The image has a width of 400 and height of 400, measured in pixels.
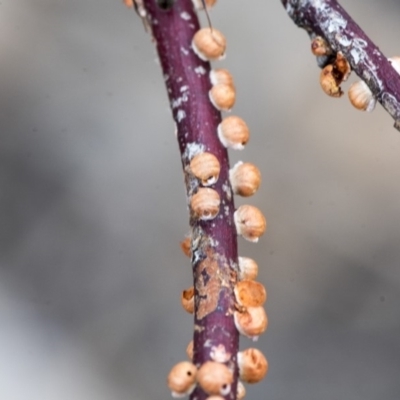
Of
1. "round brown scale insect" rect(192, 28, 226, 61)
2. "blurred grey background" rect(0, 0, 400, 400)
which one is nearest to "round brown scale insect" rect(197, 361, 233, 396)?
"round brown scale insect" rect(192, 28, 226, 61)

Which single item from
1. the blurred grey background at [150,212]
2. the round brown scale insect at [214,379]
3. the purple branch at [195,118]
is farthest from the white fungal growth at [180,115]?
the blurred grey background at [150,212]

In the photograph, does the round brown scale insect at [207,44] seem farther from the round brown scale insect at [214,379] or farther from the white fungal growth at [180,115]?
the round brown scale insect at [214,379]

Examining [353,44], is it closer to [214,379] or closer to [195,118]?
[195,118]

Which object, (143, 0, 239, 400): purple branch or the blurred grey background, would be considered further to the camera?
the blurred grey background

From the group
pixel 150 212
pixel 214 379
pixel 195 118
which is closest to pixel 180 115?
pixel 195 118

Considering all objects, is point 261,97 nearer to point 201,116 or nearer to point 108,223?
point 108,223

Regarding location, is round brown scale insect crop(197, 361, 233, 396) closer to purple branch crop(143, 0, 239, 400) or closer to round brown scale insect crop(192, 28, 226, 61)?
purple branch crop(143, 0, 239, 400)
